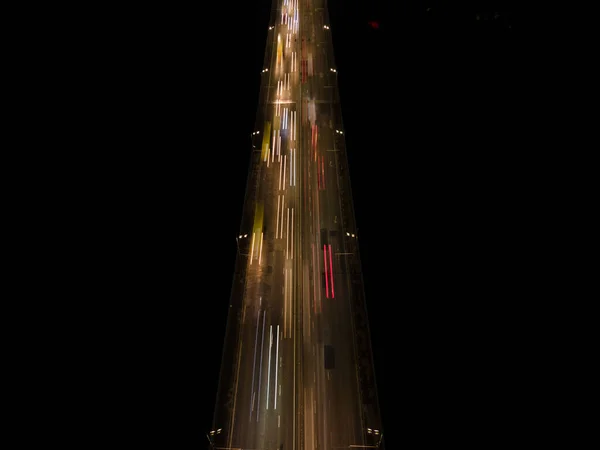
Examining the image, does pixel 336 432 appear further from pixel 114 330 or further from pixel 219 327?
pixel 114 330

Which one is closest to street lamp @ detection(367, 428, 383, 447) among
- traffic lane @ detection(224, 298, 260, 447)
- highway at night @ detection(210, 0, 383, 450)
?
highway at night @ detection(210, 0, 383, 450)

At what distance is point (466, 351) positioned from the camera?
6.93 ft

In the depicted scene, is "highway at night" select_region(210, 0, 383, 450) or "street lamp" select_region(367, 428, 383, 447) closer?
"street lamp" select_region(367, 428, 383, 447)

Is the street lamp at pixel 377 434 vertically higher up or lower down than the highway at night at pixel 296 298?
lower down

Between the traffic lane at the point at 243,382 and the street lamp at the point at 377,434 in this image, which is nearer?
the street lamp at the point at 377,434

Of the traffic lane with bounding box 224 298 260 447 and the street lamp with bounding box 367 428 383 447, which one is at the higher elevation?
the traffic lane with bounding box 224 298 260 447

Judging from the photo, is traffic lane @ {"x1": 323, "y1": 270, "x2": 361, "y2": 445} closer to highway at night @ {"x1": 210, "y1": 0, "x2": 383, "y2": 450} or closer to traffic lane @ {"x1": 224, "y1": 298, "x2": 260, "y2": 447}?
highway at night @ {"x1": 210, "y1": 0, "x2": 383, "y2": 450}

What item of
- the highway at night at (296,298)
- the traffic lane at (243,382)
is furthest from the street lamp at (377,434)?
the traffic lane at (243,382)

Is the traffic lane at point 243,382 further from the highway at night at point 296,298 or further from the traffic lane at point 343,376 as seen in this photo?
the traffic lane at point 343,376

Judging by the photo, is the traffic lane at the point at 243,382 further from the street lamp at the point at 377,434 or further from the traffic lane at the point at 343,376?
the street lamp at the point at 377,434

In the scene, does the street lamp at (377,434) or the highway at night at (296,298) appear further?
the highway at night at (296,298)

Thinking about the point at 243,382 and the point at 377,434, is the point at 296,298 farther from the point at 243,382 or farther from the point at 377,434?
the point at 377,434

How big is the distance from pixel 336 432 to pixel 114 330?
1.37m

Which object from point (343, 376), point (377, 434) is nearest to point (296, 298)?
point (343, 376)
